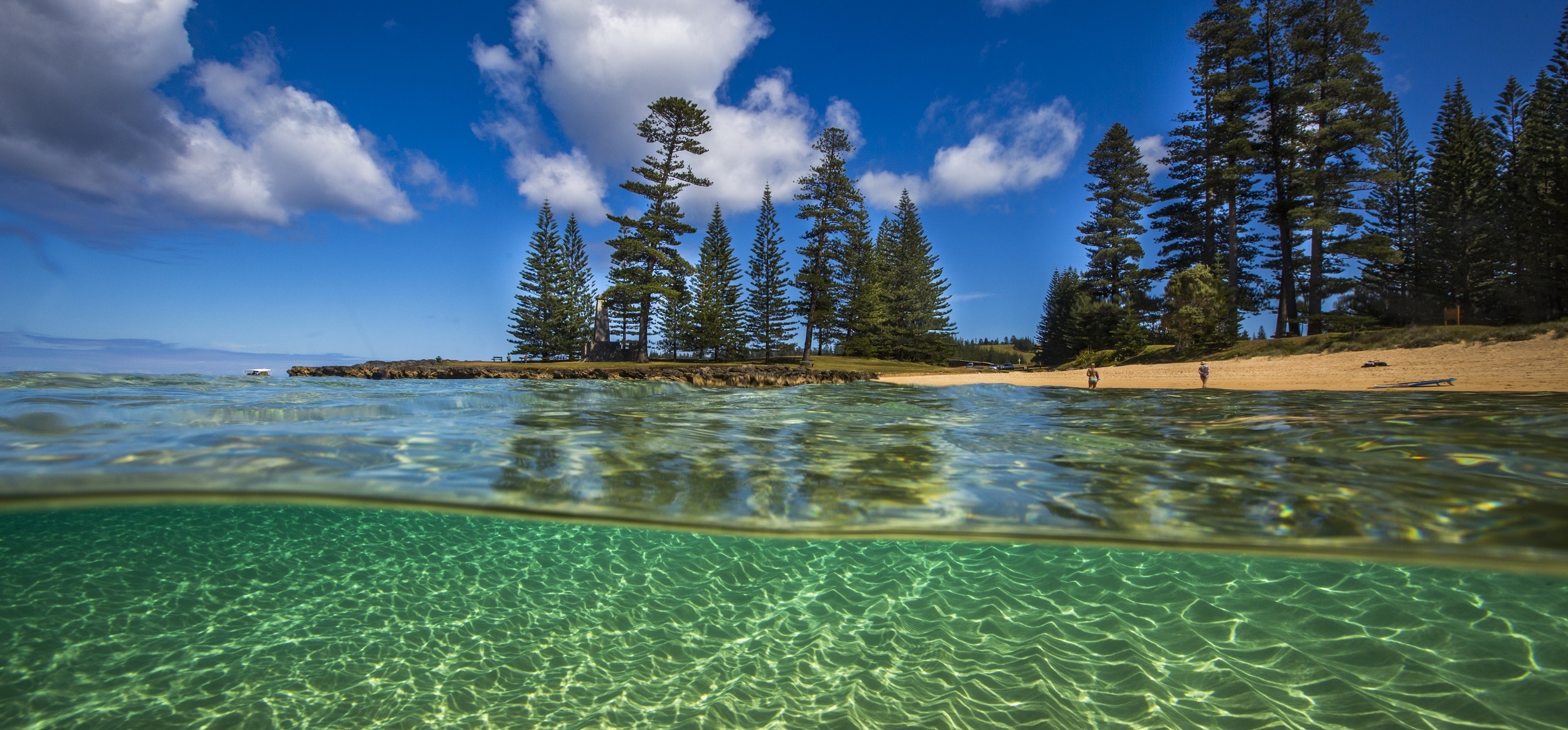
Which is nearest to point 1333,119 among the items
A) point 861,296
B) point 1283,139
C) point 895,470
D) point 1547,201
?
point 1283,139

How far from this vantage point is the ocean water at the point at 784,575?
367 centimetres

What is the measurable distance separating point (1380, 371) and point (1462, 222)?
2452 cm

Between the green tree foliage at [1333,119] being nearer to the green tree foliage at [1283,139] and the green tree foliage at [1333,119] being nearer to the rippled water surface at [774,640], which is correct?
the green tree foliage at [1283,139]

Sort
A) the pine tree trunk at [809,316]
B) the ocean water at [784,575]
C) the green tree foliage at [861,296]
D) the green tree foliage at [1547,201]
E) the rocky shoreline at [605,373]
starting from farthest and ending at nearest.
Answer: the green tree foliage at [861,296] < the pine tree trunk at [809,316] < the green tree foliage at [1547,201] < the rocky shoreline at [605,373] < the ocean water at [784,575]

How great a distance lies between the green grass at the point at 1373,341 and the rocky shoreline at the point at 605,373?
15404 millimetres

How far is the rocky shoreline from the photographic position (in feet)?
65.7

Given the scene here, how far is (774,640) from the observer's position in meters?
4.57

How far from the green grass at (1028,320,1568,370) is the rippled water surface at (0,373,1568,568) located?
→ 15.6 metres

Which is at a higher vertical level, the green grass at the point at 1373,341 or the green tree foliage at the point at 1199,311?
the green tree foliage at the point at 1199,311

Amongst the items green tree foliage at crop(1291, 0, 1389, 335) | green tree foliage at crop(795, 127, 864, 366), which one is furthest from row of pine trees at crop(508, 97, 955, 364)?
green tree foliage at crop(1291, 0, 1389, 335)

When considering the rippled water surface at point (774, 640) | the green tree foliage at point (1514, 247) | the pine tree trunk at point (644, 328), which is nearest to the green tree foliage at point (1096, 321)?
the green tree foliage at point (1514, 247)

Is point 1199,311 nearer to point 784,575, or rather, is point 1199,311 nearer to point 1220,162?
point 1220,162

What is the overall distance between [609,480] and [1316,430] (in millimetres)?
7960

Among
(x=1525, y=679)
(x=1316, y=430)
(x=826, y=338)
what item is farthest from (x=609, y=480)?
(x=826, y=338)
